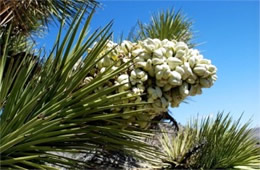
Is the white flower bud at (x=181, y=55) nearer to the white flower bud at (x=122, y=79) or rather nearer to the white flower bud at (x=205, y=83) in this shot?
the white flower bud at (x=205, y=83)

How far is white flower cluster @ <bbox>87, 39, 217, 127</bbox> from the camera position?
150 centimetres

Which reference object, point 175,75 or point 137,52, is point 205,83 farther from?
point 137,52

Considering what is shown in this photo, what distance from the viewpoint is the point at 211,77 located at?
1.59 m

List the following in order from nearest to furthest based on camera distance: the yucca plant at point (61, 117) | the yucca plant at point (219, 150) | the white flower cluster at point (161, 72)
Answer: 1. the yucca plant at point (61, 117)
2. the white flower cluster at point (161, 72)
3. the yucca plant at point (219, 150)

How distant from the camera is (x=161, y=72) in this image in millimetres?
1496

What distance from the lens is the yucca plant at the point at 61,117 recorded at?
4.55 ft

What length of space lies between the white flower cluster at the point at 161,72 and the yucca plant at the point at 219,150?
1709 mm

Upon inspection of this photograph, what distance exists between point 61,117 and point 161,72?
44 cm

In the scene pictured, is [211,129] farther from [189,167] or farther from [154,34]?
[154,34]

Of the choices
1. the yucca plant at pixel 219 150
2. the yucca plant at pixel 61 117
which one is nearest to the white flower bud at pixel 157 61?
the yucca plant at pixel 61 117

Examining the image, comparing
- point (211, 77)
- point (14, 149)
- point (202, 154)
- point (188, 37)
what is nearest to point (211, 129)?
point (202, 154)

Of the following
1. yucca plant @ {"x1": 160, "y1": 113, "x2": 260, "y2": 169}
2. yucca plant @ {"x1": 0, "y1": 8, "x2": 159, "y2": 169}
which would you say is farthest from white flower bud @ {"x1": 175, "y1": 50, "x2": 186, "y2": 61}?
yucca plant @ {"x1": 160, "y1": 113, "x2": 260, "y2": 169}

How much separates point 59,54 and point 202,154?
206cm

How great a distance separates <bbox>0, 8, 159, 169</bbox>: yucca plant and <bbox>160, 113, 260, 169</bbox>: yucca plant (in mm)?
1752
